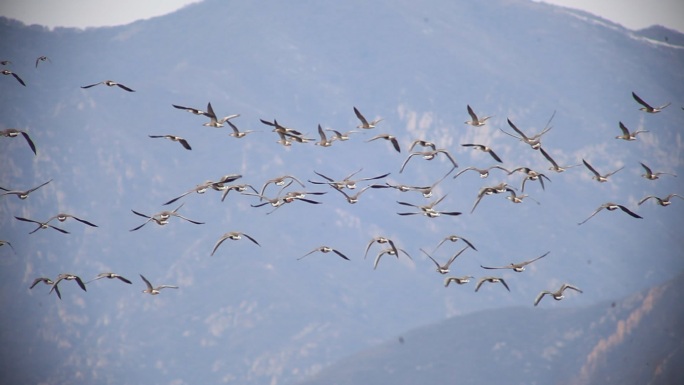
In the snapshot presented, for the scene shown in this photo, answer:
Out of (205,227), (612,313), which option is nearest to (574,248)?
(612,313)

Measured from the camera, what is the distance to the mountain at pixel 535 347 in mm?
129250

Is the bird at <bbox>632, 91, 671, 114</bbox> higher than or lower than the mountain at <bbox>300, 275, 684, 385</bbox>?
higher

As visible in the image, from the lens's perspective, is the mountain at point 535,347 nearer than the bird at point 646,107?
No

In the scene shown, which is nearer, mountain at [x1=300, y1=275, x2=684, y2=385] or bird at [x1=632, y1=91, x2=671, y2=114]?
bird at [x1=632, y1=91, x2=671, y2=114]

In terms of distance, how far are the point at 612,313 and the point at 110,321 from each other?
84302mm

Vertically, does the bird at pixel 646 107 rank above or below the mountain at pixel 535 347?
above

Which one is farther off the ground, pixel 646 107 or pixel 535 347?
pixel 646 107

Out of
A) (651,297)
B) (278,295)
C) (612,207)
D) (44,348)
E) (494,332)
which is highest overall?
(612,207)

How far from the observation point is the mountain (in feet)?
424

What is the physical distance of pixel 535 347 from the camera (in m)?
145

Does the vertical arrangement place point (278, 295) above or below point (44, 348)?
above

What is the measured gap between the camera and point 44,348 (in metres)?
170

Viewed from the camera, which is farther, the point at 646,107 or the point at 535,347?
the point at 535,347

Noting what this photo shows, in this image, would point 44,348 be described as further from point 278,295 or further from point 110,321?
point 278,295
